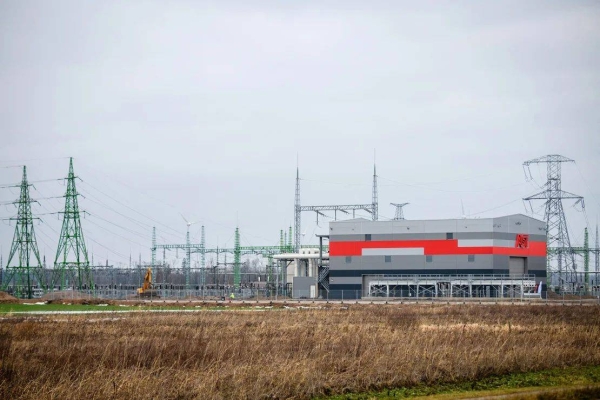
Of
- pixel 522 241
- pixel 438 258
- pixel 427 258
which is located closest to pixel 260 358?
pixel 438 258

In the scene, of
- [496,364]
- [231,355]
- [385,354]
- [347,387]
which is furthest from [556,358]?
[231,355]

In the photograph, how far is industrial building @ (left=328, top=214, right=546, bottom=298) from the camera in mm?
91250

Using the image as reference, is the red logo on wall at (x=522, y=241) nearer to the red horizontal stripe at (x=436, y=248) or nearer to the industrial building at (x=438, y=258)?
the industrial building at (x=438, y=258)

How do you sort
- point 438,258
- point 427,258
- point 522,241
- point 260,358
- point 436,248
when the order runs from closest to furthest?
point 260,358, point 438,258, point 436,248, point 427,258, point 522,241

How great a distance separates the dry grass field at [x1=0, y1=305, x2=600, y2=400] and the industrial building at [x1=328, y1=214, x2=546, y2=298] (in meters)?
57.0

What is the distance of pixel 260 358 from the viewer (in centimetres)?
2298

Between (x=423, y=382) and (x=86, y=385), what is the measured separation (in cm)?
935

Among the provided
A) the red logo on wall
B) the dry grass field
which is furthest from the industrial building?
the dry grass field

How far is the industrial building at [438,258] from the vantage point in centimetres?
9125

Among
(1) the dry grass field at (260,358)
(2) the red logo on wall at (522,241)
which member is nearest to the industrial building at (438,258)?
(2) the red logo on wall at (522,241)

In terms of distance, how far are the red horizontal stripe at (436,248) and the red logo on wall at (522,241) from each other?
0.43 m

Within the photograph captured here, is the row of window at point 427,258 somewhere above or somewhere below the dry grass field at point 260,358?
above

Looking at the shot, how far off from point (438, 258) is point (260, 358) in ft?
238

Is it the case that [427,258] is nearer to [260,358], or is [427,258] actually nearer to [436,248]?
[436,248]
